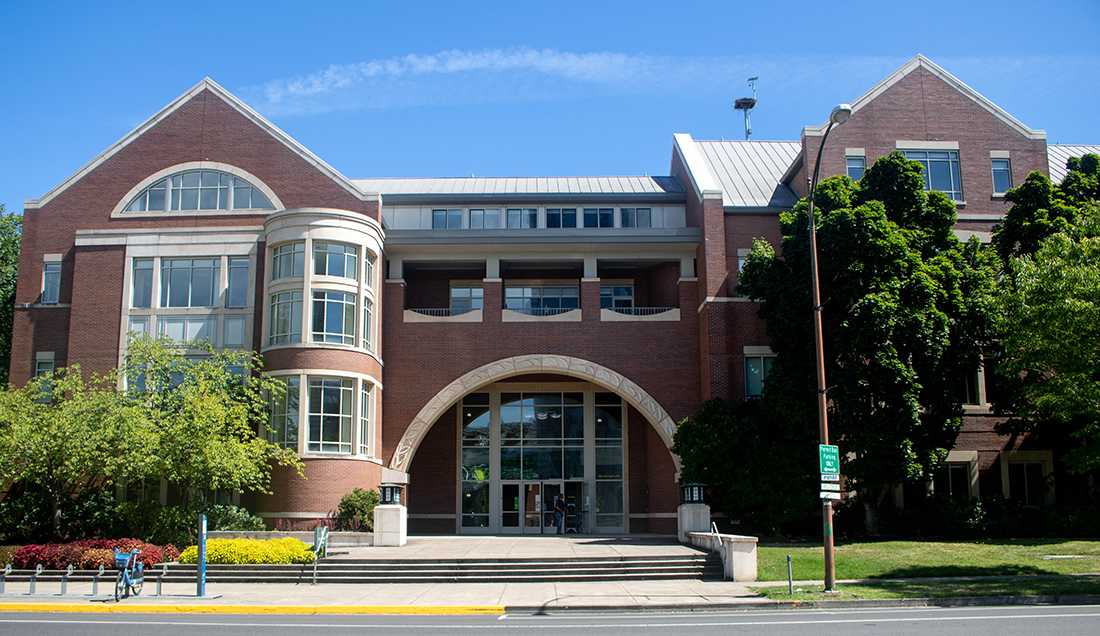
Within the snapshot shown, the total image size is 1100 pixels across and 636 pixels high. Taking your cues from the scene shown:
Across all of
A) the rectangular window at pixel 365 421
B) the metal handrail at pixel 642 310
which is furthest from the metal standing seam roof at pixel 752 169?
the rectangular window at pixel 365 421

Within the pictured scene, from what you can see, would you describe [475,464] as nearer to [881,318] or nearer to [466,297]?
[466,297]

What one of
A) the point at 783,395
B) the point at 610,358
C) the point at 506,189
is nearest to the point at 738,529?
the point at 783,395

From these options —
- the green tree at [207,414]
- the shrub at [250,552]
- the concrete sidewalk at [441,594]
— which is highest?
the green tree at [207,414]

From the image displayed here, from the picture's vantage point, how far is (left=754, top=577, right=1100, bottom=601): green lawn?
63.7ft

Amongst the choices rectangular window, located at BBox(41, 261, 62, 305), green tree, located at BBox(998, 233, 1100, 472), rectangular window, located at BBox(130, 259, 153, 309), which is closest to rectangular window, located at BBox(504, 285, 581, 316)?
rectangular window, located at BBox(130, 259, 153, 309)

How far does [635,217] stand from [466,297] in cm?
814

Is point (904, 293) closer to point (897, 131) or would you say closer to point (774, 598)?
point (897, 131)

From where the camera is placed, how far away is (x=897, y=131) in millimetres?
37781

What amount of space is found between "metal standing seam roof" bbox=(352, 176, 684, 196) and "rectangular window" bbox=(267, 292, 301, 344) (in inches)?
411

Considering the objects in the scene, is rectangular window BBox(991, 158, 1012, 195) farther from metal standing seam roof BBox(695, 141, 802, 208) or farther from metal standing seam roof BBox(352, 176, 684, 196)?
metal standing seam roof BBox(352, 176, 684, 196)

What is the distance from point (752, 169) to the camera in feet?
141

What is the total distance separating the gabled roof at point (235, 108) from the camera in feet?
123

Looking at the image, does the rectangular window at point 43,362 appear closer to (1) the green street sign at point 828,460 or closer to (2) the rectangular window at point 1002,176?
(1) the green street sign at point 828,460

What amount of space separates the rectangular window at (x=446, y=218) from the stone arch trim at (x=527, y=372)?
762 centimetres
